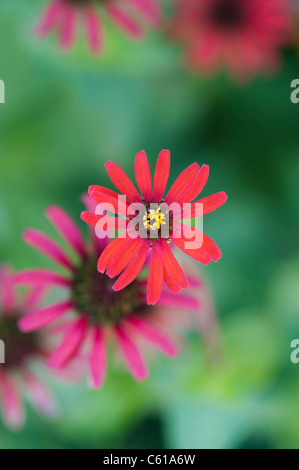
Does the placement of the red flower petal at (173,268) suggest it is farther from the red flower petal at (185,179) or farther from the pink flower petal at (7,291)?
the pink flower petal at (7,291)

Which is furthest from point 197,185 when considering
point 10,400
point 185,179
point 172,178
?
point 172,178

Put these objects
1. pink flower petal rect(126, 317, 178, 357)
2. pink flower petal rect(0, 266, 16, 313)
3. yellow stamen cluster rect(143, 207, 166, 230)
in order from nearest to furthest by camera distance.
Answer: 1. yellow stamen cluster rect(143, 207, 166, 230)
2. pink flower petal rect(126, 317, 178, 357)
3. pink flower petal rect(0, 266, 16, 313)


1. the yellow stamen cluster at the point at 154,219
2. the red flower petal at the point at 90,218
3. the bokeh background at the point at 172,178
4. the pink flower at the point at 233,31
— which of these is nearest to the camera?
the red flower petal at the point at 90,218

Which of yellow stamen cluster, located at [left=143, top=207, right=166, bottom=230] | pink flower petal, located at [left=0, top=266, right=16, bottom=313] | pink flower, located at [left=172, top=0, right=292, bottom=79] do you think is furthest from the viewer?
pink flower, located at [left=172, top=0, right=292, bottom=79]

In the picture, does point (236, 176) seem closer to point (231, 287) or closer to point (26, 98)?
point (231, 287)

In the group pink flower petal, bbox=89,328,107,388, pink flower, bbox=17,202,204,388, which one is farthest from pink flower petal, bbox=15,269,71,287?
pink flower petal, bbox=89,328,107,388

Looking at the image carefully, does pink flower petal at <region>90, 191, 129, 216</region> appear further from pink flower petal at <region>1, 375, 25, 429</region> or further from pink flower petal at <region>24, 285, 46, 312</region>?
pink flower petal at <region>1, 375, 25, 429</region>

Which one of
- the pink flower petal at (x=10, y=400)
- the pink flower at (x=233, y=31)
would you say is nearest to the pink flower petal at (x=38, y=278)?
the pink flower petal at (x=10, y=400)
